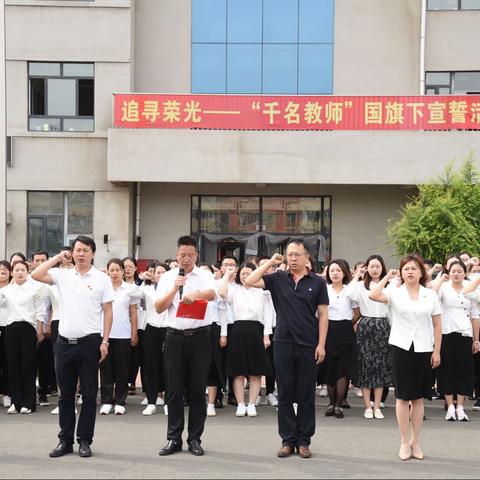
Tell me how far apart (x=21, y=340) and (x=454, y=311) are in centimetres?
535

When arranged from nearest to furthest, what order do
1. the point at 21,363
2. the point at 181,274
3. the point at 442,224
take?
the point at 181,274 → the point at 21,363 → the point at 442,224

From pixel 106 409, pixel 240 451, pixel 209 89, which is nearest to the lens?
pixel 240 451

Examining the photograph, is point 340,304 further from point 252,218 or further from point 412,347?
point 252,218

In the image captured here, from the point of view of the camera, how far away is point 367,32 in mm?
22453

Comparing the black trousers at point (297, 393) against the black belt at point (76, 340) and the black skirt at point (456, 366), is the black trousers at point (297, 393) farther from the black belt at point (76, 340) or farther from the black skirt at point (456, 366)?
the black skirt at point (456, 366)

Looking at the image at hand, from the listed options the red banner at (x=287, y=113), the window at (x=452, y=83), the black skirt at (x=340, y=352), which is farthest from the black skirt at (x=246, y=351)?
the window at (x=452, y=83)

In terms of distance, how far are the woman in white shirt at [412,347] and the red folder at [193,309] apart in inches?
64.0

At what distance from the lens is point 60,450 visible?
22.8ft

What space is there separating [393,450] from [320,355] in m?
1.23

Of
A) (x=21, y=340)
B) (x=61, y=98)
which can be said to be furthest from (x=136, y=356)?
(x=61, y=98)

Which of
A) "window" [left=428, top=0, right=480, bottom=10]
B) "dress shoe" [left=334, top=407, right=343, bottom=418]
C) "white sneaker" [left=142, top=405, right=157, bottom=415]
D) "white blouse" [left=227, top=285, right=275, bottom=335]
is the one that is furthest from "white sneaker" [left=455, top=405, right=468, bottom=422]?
"window" [left=428, top=0, right=480, bottom=10]

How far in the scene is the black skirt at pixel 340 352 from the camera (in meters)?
9.40

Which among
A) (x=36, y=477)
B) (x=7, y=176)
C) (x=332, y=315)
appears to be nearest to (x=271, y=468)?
(x=36, y=477)

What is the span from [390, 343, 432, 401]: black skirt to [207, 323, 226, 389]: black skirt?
298cm
